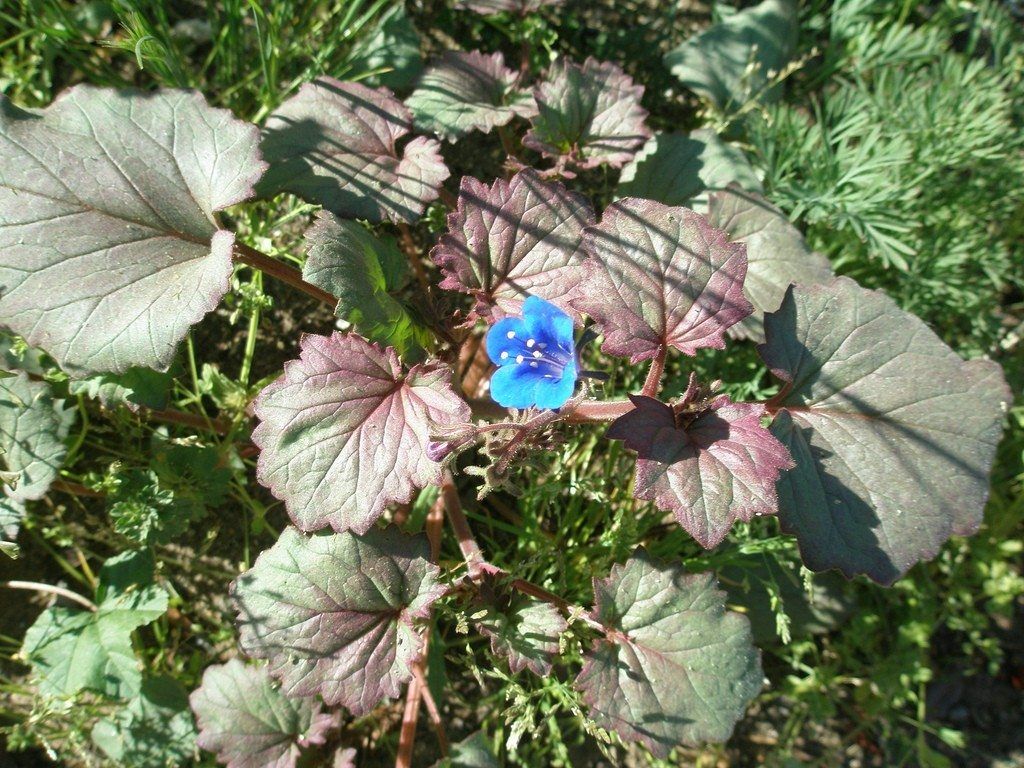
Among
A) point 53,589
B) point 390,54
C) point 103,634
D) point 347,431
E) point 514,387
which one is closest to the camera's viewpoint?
point 514,387

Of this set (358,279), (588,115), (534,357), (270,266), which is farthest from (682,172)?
(270,266)

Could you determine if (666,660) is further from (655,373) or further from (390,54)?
(390,54)

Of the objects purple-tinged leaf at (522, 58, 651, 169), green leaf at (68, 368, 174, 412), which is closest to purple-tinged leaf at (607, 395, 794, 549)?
purple-tinged leaf at (522, 58, 651, 169)

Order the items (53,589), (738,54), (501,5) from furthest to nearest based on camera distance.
Answer: (738,54) → (501,5) → (53,589)

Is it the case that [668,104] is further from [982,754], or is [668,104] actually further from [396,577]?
[982,754]

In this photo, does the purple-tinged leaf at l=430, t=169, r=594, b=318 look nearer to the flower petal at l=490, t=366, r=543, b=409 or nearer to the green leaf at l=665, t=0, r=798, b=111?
the flower petal at l=490, t=366, r=543, b=409

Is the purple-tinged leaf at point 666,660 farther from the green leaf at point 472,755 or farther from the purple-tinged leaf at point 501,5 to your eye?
the purple-tinged leaf at point 501,5

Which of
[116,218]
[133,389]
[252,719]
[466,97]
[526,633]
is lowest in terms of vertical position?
[252,719]

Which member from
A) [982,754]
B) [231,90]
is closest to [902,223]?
[982,754]
